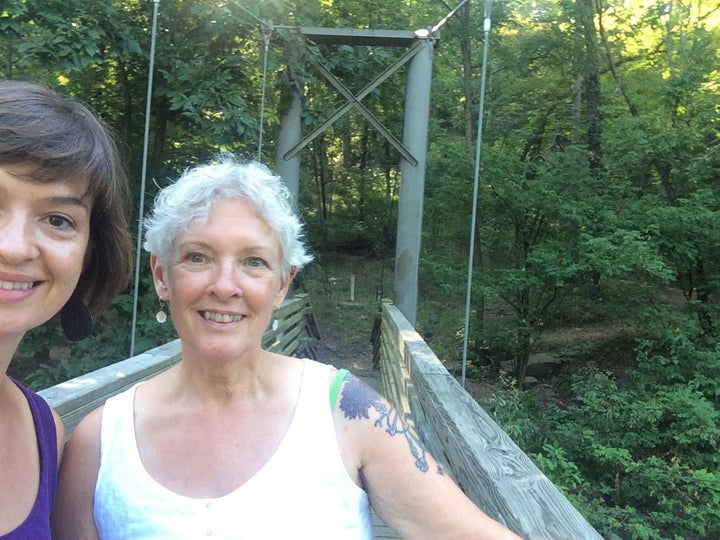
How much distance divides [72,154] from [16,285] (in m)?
0.21

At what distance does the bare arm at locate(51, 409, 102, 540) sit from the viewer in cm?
111

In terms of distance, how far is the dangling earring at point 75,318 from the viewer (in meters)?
1.20

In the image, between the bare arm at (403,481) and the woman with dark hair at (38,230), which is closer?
the woman with dark hair at (38,230)

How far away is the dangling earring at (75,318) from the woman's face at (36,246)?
0.81ft

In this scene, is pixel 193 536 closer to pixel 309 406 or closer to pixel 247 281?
pixel 309 406

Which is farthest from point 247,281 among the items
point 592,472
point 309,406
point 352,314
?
point 352,314

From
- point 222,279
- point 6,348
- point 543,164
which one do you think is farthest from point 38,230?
point 543,164

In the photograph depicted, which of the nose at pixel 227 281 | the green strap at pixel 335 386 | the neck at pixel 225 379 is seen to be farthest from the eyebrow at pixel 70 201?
the green strap at pixel 335 386

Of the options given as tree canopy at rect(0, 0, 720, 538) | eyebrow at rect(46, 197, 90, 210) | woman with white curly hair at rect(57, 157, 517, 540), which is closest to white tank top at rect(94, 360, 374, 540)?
woman with white curly hair at rect(57, 157, 517, 540)

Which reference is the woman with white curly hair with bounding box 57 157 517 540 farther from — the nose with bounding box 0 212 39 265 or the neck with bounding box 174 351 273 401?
the nose with bounding box 0 212 39 265

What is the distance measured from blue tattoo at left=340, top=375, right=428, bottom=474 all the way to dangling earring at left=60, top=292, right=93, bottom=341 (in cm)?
51

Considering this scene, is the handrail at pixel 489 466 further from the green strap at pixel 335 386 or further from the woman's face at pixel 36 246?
the woman's face at pixel 36 246

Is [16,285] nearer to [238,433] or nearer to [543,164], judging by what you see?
[238,433]

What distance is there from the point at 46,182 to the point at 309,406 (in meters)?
0.56
